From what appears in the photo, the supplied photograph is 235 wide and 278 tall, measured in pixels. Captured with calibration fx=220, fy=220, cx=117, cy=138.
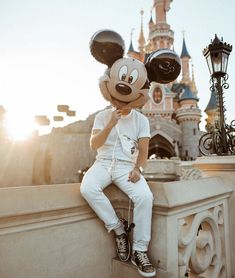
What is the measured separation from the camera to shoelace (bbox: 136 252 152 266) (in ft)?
4.29

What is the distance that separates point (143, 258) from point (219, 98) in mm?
2596

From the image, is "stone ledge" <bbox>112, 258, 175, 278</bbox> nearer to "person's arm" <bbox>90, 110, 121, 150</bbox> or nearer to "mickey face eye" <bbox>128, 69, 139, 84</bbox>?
"person's arm" <bbox>90, 110, 121, 150</bbox>

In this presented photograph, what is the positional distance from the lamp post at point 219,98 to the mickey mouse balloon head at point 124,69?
1.58 meters

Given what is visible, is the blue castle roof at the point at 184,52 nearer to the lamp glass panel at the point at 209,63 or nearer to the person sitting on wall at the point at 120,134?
the lamp glass panel at the point at 209,63

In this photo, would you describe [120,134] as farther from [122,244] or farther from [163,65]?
[122,244]

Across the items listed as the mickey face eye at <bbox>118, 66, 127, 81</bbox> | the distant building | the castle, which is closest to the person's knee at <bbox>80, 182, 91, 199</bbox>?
the mickey face eye at <bbox>118, 66, 127, 81</bbox>

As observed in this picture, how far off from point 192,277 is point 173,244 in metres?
0.63

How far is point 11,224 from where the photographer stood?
1047 millimetres

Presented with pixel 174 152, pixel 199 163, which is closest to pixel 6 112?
pixel 199 163

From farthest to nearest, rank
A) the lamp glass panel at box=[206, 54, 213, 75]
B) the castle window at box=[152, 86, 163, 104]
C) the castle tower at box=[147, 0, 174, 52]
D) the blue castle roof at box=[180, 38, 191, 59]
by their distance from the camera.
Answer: the blue castle roof at box=[180, 38, 191, 59]
the castle tower at box=[147, 0, 174, 52]
the castle window at box=[152, 86, 163, 104]
the lamp glass panel at box=[206, 54, 213, 75]

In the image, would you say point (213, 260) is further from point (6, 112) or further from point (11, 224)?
point (6, 112)

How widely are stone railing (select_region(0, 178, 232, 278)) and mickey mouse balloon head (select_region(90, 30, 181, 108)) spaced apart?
689 millimetres

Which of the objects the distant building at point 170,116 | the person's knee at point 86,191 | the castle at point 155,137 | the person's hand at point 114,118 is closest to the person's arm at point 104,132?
the person's hand at point 114,118

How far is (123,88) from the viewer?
1613 millimetres
